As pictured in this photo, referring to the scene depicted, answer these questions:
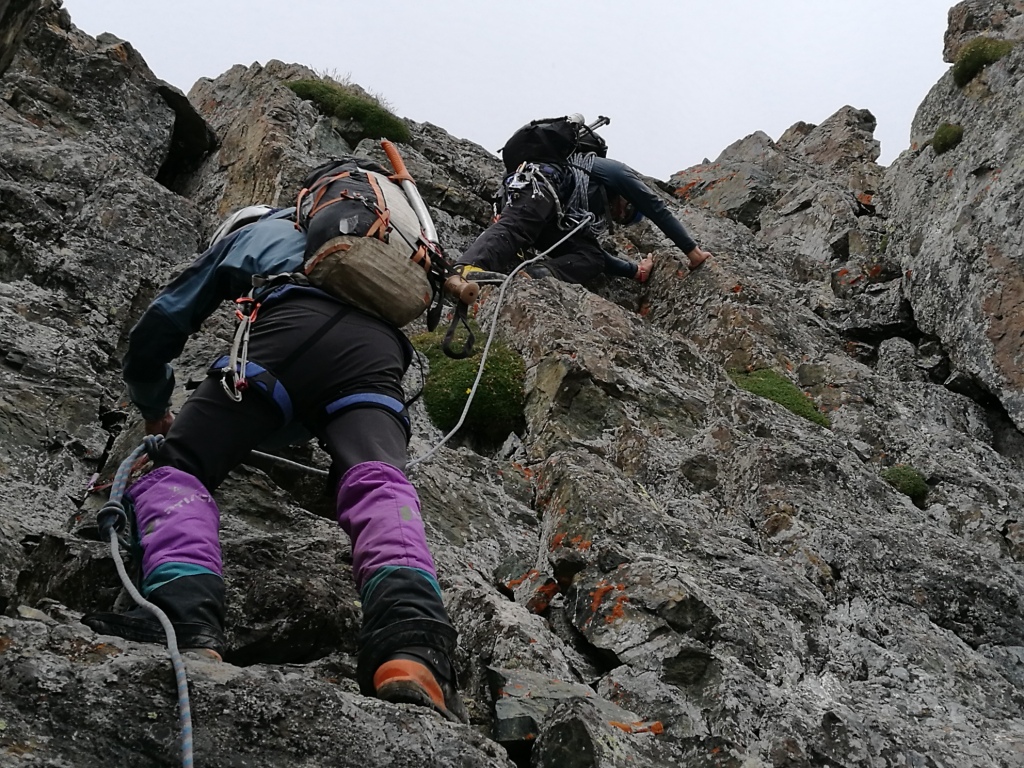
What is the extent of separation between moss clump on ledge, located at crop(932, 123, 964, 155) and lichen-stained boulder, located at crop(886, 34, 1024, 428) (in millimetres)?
150

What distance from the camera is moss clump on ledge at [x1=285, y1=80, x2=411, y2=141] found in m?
16.7

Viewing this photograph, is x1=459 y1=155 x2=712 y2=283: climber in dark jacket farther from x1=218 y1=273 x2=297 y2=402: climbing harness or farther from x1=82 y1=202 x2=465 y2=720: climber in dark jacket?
x1=218 y1=273 x2=297 y2=402: climbing harness

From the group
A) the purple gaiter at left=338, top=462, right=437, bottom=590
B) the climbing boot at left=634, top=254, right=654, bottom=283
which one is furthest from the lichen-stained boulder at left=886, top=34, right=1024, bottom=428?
the purple gaiter at left=338, top=462, right=437, bottom=590

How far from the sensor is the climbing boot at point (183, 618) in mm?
4043

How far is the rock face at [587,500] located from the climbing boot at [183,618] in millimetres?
227

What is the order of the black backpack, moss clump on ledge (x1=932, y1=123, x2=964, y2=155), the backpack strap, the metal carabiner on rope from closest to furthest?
the metal carabiner on rope
the backpack strap
the black backpack
moss clump on ledge (x1=932, y1=123, x2=964, y2=155)

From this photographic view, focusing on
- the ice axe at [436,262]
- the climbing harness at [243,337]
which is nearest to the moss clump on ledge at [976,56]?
the ice axe at [436,262]

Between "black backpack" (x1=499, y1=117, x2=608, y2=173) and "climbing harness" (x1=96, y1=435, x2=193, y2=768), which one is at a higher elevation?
"black backpack" (x1=499, y1=117, x2=608, y2=173)

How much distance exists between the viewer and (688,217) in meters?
18.4

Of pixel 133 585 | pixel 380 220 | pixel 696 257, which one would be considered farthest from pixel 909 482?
pixel 133 585

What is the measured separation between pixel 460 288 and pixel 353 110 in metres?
11.9

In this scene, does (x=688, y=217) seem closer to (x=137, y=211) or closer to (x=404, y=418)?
(x=137, y=211)

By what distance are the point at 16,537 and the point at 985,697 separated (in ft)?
22.6

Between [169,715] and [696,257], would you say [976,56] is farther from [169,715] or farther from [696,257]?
[169,715]
